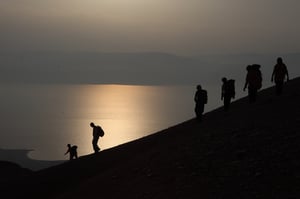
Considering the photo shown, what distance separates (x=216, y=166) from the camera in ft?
43.4

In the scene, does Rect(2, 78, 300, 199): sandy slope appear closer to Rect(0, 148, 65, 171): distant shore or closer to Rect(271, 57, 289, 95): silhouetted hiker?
Rect(271, 57, 289, 95): silhouetted hiker

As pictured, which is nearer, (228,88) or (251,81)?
(251,81)

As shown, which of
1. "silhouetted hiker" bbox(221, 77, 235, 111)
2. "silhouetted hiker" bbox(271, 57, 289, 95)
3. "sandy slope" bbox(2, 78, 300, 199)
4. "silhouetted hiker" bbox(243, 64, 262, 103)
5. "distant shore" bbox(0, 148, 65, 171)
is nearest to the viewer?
"sandy slope" bbox(2, 78, 300, 199)

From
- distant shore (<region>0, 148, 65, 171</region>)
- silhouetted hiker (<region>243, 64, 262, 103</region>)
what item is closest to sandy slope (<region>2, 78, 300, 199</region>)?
silhouetted hiker (<region>243, 64, 262, 103</region>)

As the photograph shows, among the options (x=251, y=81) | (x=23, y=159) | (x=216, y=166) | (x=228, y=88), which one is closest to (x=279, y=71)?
(x=251, y=81)

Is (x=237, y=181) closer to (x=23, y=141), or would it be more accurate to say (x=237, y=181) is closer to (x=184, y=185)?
(x=184, y=185)

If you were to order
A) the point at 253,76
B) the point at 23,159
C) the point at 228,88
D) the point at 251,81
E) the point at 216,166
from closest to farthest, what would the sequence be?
the point at 216,166 → the point at 253,76 → the point at 251,81 → the point at 228,88 → the point at 23,159

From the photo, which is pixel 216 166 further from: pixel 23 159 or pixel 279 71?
pixel 23 159

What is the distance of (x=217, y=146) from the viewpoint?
15195 millimetres

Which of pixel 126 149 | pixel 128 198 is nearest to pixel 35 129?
pixel 126 149

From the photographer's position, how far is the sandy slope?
1154 cm

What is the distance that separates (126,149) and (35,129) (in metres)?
132

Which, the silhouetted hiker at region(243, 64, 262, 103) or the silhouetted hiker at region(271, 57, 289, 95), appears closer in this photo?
the silhouetted hiker at region(271, 57, 289, 95)

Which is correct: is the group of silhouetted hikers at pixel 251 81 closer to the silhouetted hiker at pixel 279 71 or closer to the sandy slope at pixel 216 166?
the silhouetted hiker at pixel 279 71
